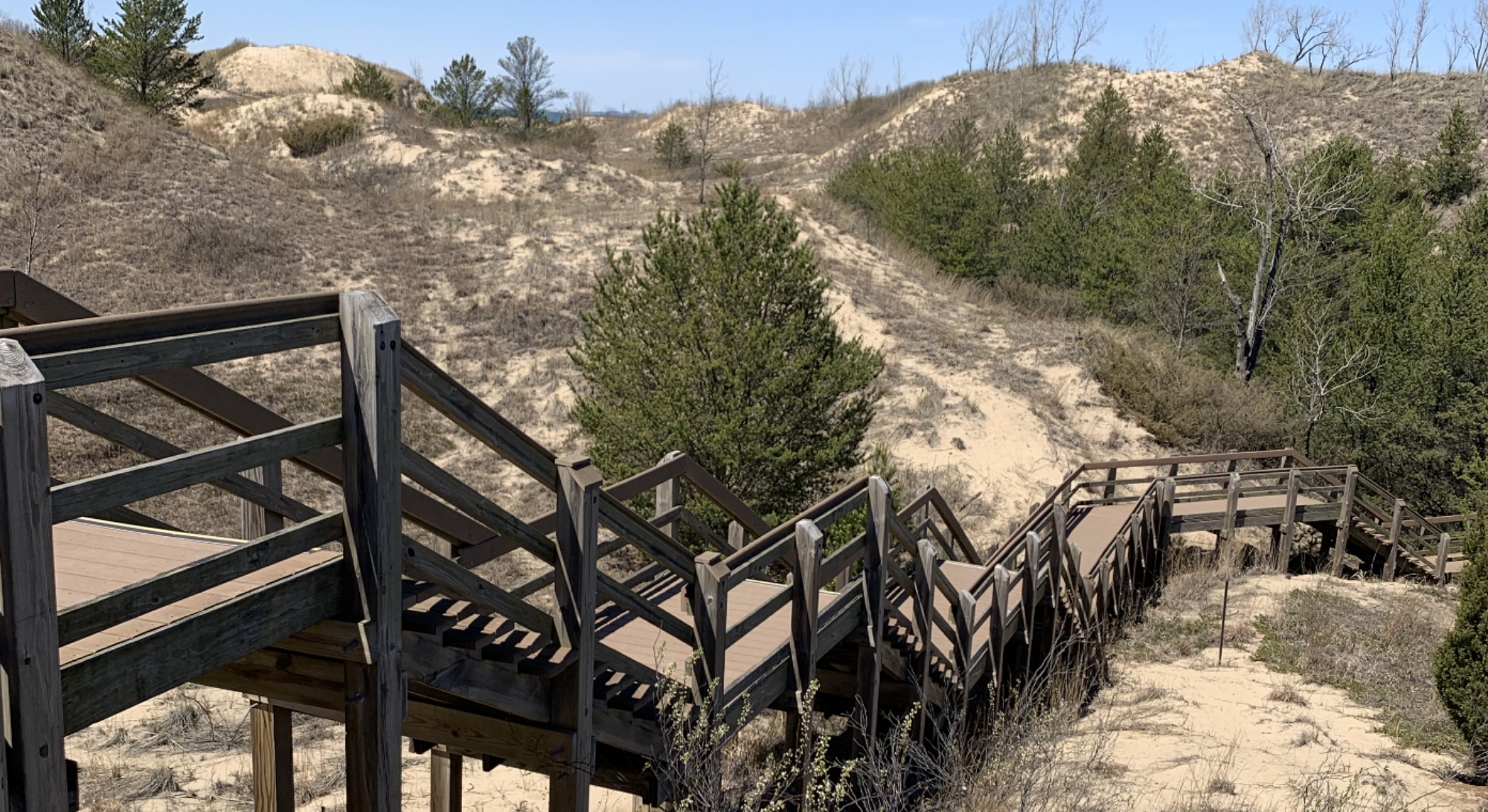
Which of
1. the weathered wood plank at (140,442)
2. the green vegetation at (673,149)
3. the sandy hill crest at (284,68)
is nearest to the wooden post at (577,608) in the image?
the weathered wood plank at (140,442)

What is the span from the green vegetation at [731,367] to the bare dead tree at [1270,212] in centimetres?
1548

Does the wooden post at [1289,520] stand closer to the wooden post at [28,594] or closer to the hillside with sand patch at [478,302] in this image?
the hillside with sand patch at [478,302]

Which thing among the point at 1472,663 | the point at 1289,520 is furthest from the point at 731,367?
the point at 1289,520

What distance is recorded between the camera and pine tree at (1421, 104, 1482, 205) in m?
46.2

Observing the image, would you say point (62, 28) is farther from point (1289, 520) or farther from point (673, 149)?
point (1289, 520)

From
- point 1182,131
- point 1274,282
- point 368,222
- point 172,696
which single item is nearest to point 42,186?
point 368,222

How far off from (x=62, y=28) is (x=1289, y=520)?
119 ft

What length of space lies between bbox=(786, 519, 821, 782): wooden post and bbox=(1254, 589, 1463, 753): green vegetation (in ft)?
20.7

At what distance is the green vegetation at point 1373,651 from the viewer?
33.0ft

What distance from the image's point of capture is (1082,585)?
476 inches

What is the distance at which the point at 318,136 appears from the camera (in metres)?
35.8

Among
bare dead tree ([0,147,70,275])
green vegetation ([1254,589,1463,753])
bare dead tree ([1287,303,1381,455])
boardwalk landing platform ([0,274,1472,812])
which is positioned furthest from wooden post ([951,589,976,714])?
bare dead tree ([0,147,70,275])

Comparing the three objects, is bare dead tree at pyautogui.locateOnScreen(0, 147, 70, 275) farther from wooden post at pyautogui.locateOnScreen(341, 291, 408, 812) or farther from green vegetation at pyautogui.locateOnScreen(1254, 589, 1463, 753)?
Result: green vegetation at pyautogui.locateOnScreen(1254, 589, 1463, 753)

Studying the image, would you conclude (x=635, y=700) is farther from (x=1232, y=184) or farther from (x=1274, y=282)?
(x=1232, y=184)
